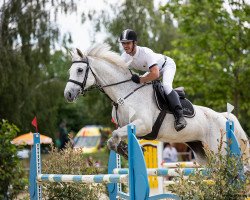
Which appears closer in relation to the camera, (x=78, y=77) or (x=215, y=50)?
(x=78, y=77)

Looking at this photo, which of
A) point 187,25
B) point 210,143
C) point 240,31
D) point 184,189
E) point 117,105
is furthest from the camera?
point 187,25

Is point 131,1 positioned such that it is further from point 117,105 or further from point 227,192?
point 227,192

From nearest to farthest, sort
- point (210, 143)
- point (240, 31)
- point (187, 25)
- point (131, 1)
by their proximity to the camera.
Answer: point (210, 143) → point (240, 31) → point (187, 25) → point (131, 1)

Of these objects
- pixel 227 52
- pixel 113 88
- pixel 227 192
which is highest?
pixel 227 52

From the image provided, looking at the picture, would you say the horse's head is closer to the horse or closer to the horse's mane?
the horse

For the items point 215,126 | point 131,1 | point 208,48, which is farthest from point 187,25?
point 215,126

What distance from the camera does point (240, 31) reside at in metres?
14.8

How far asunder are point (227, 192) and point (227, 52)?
34.4 feet

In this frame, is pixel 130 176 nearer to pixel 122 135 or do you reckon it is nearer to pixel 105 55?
pixel 122 135

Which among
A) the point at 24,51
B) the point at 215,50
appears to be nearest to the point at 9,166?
the point at 215,50

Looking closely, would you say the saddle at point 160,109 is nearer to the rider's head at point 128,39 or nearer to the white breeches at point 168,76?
the white breeches at point 168,76

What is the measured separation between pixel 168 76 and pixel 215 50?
30.2 ft

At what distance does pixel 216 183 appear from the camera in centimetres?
505

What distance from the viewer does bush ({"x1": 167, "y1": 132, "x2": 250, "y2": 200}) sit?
4.96 meters
